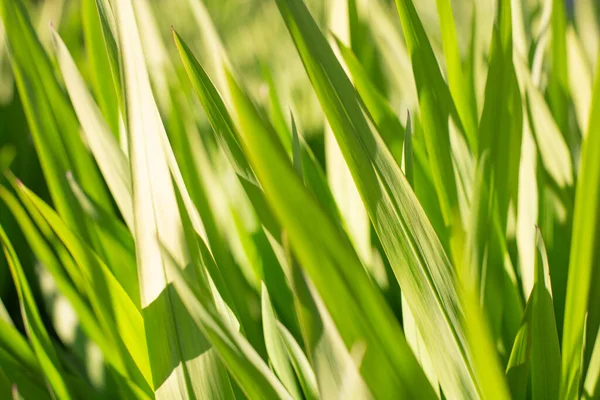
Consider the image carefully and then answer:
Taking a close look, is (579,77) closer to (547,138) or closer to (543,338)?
(547,138)

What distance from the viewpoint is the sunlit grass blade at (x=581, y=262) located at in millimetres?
302

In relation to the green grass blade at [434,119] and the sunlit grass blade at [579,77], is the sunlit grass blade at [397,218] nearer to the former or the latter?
the green grass blade at [434,119]

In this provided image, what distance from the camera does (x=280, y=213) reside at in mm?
232

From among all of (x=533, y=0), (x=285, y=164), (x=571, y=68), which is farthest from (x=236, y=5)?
(x=285, y=164)

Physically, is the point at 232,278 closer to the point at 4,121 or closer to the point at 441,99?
the point at 441,99

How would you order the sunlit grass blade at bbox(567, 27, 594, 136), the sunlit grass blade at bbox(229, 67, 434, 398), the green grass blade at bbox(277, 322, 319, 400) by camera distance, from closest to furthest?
1. the sunlit grass blade at bbox(229, 67, 434, 398)
2. the green grass blade at bbox(277, 322, 319, 400)
3. the sunlit grass blade at bbox(567, 27, 594, 136)

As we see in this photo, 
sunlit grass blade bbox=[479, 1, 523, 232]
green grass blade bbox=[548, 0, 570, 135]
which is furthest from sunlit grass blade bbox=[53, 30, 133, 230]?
green grass blade bbox=[548, 0, 570, 135]

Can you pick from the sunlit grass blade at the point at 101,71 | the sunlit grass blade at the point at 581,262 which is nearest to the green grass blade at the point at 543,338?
the sunlit grass blade at the point at 581,262

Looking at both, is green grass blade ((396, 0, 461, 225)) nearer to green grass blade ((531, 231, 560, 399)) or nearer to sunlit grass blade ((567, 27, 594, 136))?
green grass blade ((531, 231, 560, 399))

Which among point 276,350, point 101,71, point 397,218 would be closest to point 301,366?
point 276,350

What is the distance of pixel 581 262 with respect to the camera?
32cm

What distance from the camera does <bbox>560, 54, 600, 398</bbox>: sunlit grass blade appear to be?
11.9 inches

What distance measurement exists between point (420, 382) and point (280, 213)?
0.38 feet

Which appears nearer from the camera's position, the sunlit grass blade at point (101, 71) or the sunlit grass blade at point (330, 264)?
the sunlit grass blade at point (330, 264)
